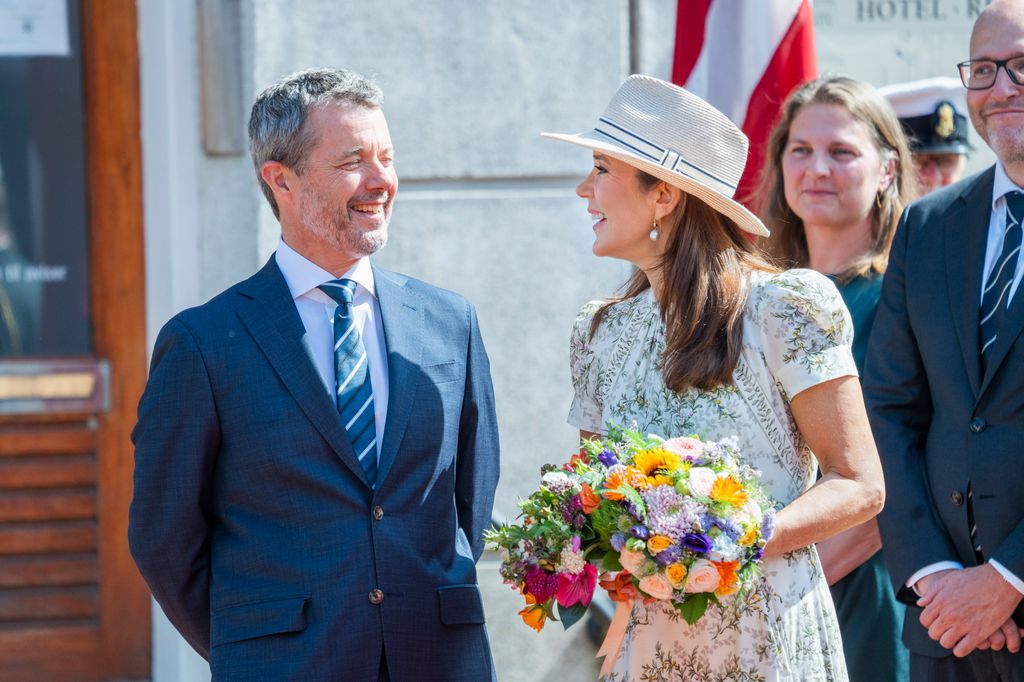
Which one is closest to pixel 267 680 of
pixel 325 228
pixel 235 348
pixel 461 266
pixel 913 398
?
pixel 235 348

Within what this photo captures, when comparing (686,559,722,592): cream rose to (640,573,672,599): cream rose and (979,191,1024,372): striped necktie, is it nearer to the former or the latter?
(640,573,672,599): cream rose

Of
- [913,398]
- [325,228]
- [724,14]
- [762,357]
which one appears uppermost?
[724,14]

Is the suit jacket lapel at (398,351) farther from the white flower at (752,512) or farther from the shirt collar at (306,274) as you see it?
the white flower at (752,512)

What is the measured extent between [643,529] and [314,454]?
2.35ft

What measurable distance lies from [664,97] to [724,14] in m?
1.86

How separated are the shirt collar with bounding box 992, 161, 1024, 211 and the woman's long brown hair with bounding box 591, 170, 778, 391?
2.36 ft

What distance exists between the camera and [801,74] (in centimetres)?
458

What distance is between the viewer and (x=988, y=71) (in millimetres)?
3182

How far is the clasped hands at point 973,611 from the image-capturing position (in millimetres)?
2900

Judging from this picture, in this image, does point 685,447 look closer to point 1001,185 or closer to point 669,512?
point 669,512

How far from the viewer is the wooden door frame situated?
490 cm

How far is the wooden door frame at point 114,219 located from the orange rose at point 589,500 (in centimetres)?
297

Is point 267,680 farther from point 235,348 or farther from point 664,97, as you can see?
point 664,97

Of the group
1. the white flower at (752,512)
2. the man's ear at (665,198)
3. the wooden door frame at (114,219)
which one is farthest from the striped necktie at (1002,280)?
the wooden door frame at (114,219)
